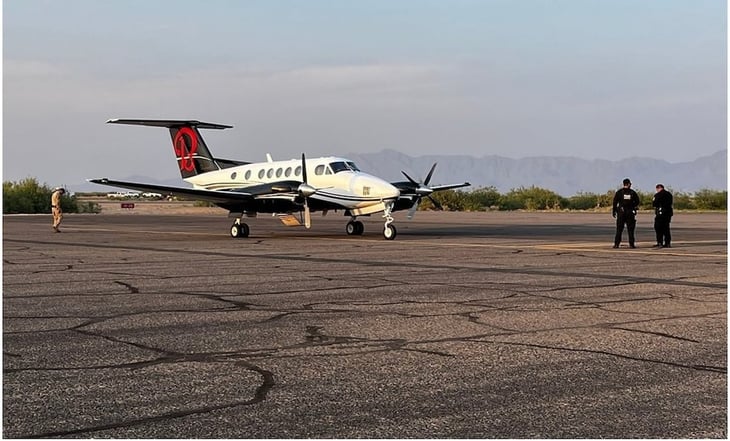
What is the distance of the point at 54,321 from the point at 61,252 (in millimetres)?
12863

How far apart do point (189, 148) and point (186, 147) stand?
0.14m

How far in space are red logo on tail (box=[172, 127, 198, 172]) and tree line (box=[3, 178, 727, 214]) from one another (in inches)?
1248

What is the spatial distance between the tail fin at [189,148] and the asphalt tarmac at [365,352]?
16.9m

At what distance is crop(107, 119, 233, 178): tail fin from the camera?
34.4m

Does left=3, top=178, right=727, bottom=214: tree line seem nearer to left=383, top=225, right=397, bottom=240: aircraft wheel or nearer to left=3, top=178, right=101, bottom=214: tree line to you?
left=3, top=178, right=101, bottom=214: tree line

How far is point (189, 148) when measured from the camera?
34781 millimetres

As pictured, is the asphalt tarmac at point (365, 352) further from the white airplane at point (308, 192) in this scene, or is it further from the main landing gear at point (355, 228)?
the main landing gear at point (355, 228)

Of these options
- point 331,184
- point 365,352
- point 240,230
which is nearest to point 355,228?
point 331,184

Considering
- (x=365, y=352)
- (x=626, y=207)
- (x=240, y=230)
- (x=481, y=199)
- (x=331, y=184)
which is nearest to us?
(x=365, y=352)

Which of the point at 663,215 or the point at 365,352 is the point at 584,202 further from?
the point at 365,352

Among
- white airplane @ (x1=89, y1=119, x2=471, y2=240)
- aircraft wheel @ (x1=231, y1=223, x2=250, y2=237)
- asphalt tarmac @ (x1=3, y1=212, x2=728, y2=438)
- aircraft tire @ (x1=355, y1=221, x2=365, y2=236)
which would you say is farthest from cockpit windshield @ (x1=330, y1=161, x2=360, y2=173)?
asphalt tarmac @ (x1=3, y1=212, x2=728, y2=438)

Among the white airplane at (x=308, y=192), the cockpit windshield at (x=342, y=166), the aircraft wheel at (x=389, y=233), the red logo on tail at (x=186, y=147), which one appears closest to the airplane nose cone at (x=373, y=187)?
the white airplane at (x=308, y=192)

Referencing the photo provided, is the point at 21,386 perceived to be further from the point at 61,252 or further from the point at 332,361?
the point at 61,252

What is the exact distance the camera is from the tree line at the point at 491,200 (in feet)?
222
